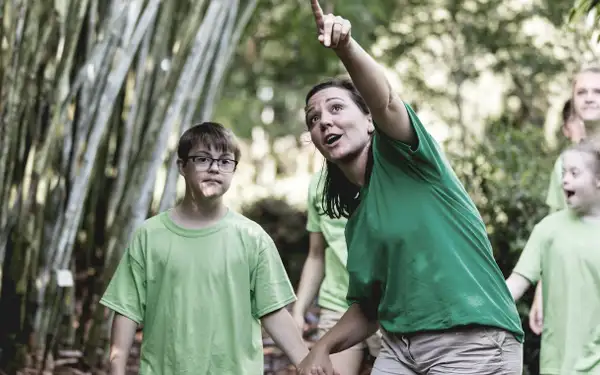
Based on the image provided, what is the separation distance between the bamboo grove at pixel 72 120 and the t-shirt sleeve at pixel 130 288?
4.69 ft

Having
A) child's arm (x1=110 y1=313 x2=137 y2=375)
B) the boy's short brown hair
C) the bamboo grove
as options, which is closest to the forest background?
the bamboo grove

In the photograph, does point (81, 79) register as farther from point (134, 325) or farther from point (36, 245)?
A: point (134, 325)

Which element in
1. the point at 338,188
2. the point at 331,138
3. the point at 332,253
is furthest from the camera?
the point at 332,253

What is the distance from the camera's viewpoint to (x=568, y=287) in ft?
15.2

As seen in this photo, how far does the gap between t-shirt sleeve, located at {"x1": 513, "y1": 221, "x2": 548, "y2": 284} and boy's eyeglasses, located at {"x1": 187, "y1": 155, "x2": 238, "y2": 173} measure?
Answer: 1499mm

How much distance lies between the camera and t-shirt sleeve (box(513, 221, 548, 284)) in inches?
190

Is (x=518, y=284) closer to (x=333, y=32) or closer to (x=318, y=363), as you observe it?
(x=318, y=363)

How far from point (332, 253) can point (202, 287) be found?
1208 mm

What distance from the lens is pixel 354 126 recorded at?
3.14 m

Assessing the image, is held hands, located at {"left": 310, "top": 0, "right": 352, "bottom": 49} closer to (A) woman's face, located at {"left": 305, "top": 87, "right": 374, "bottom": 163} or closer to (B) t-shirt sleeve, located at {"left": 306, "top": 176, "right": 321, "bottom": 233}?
(A) woman's face, located at {"left": 305, "top": 87, "right": 374, "bottom": 163}

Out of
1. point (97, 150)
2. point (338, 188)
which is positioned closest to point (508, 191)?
point (97, 150)

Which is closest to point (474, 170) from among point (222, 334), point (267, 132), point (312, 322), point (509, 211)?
point (509, 211)

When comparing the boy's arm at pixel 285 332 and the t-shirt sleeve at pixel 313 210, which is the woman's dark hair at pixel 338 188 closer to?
the boy's arm at pixel 285 332

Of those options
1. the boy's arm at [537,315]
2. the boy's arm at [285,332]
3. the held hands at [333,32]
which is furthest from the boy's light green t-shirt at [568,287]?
the held hands at [333,32]
